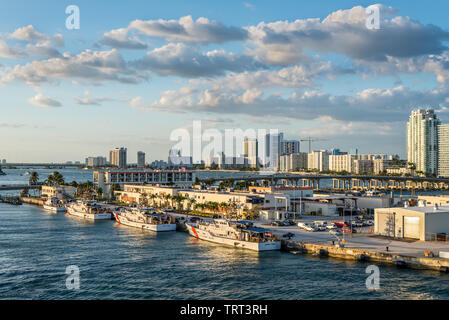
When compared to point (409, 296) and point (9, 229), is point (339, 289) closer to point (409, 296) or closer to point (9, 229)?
point (409, 296)

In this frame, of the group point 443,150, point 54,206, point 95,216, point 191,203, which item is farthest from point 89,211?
point 443,150

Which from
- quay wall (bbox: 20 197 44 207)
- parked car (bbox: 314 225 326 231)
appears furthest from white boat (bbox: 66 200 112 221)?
parked car (bbox: 314 225 326 231)

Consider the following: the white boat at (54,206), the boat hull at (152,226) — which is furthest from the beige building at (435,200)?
the white boat at (54,206)

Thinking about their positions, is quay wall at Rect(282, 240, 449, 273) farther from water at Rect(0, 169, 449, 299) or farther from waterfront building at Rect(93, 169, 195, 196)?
waterfront building at Rect(93, 169, 195, 196)

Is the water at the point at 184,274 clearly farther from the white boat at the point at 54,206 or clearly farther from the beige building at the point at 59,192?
the beige building at the point at 59,192
